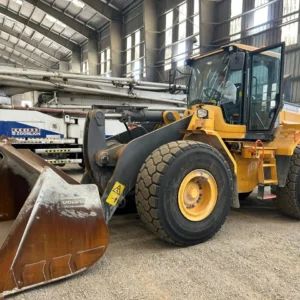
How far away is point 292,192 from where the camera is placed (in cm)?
404

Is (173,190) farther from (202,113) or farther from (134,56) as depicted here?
(134,56)

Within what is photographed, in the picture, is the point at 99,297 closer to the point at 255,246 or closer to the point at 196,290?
the point at 196,290

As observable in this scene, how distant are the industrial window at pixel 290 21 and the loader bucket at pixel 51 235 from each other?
1150 centimetres

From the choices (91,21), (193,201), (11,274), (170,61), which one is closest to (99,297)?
(11,274)

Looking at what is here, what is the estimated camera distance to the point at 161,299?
2.22 meters

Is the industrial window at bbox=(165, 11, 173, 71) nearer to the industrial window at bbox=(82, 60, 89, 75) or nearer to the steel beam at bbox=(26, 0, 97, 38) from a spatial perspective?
the steel beam at bbox=(26, 0, 97, 38)

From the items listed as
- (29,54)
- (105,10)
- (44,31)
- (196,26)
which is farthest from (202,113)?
(29,54)

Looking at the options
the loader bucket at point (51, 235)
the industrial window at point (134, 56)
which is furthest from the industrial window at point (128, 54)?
the loader bucket at point (51, 235)

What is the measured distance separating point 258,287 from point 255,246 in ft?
2.82

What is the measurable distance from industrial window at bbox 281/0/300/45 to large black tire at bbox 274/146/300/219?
899cm

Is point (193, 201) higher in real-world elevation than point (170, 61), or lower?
lower

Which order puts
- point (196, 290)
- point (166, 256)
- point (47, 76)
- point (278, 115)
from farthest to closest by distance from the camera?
point (47, 76) → point (278, 115) → point (166, 256) → point (196, 290)

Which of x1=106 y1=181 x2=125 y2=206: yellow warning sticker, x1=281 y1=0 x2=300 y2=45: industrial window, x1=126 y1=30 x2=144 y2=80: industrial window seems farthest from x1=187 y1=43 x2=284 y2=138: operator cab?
x1=126 y1=30 x2=144 y2=80: industrial window

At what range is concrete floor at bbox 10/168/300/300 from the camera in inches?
90.4
